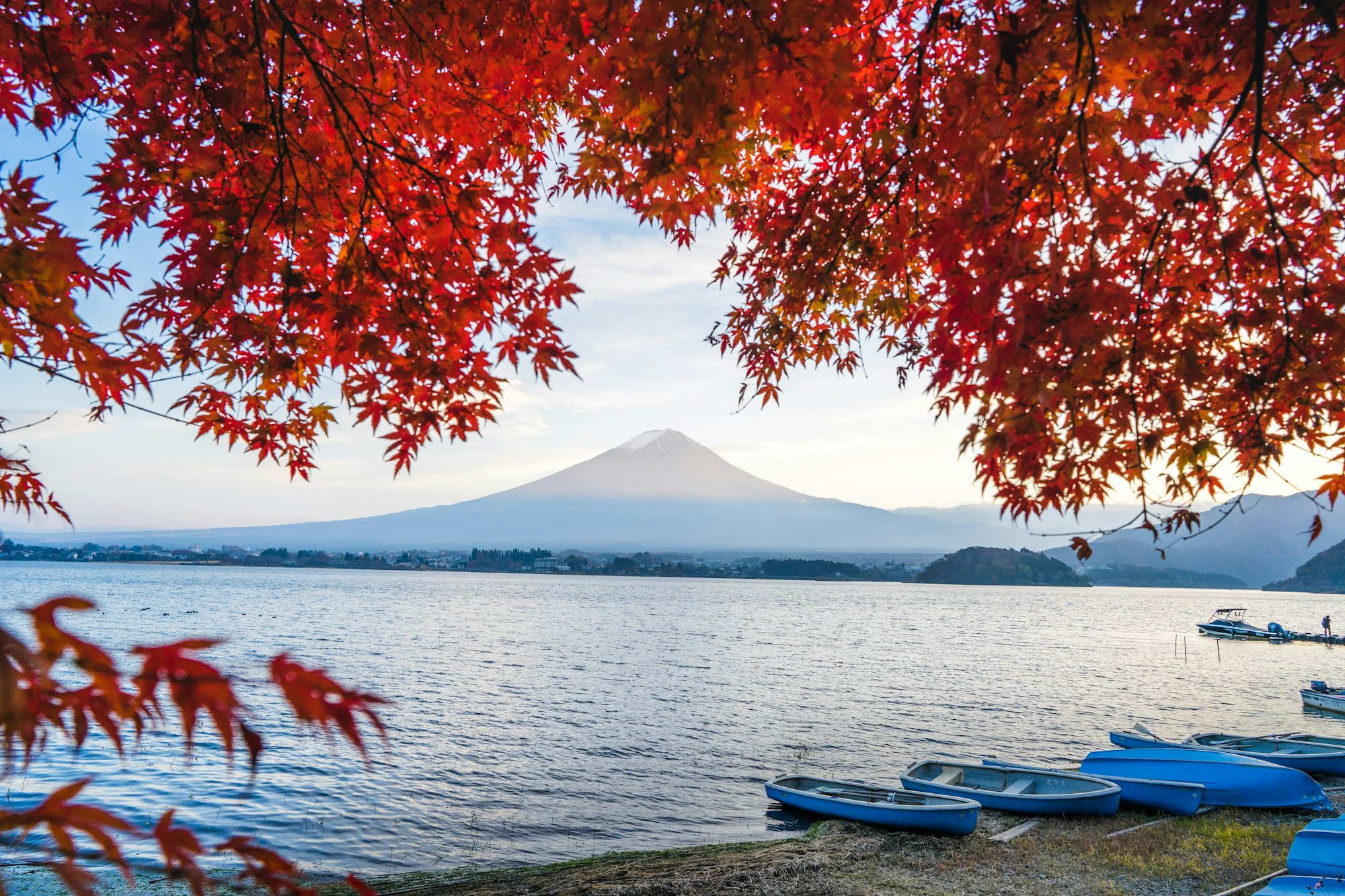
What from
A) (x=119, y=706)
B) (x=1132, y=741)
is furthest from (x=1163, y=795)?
(x=119, y=706)

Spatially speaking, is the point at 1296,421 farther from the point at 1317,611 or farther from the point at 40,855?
the point at 1317,611

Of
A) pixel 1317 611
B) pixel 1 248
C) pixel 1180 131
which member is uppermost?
pixel 1180 131

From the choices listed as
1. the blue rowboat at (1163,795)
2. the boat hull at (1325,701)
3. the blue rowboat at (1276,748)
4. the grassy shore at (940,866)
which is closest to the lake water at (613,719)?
the boat hull at (1325,701)

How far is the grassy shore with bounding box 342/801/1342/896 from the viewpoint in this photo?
343 inches

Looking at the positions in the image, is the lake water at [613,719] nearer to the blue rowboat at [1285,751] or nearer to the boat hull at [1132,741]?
the boat hull at [1132,741]

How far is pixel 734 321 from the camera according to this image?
7465 millimetres

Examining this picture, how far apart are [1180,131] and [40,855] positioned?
53.1ft

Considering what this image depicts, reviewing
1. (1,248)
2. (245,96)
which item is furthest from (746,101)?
(1,248)

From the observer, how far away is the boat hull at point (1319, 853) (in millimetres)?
6523

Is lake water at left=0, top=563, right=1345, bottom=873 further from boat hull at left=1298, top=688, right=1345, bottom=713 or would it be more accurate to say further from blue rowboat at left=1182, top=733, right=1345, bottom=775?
blue rowboat at left=1182, top=733, right=1345, bottom=775

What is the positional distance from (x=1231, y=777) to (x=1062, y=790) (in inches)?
113

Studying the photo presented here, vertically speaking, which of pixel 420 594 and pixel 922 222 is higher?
pixel 922 222

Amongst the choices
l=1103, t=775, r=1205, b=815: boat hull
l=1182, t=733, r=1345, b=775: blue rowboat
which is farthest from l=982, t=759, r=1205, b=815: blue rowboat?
l=1182, t=733, r=1345, b=775: blue rowboat

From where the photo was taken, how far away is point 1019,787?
43.4ft
